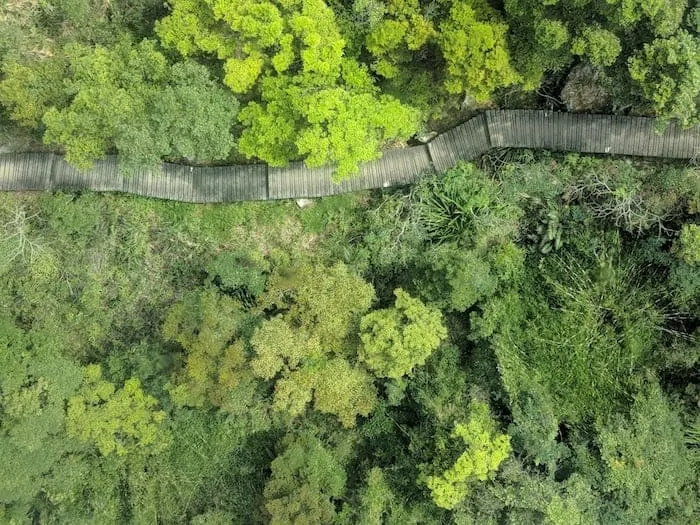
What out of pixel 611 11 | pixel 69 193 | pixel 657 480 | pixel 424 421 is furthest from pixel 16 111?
pixel 657 480

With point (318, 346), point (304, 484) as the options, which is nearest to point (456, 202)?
point (318, 346)

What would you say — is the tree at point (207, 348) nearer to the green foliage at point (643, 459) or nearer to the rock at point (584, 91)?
the green foliage at point (643, 459)

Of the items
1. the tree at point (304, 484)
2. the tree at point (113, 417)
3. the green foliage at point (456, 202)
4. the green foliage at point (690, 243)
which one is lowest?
the tree at point (304, 484)

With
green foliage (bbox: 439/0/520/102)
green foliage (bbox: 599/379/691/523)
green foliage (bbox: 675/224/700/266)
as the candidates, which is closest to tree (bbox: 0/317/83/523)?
green foliage (bbox: 439/0/520/102)

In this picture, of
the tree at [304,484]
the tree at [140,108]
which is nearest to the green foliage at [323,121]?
the tree at [140,108]

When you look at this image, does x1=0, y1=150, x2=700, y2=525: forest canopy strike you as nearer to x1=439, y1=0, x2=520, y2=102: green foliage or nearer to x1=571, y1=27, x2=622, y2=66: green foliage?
x1=439, y1=0, x2=520, y2=102: green foliage

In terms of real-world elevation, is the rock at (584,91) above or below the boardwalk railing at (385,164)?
above

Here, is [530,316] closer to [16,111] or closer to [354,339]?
[354,339]
